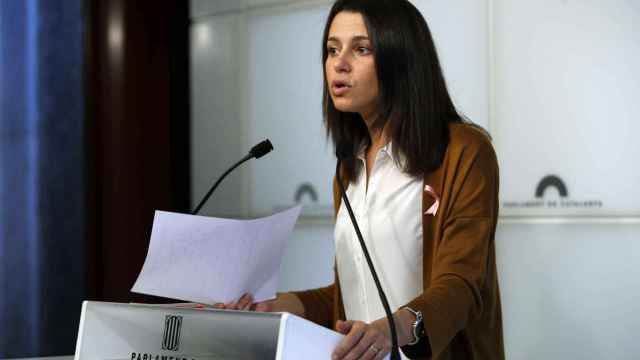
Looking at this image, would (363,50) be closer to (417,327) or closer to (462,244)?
(462,244)

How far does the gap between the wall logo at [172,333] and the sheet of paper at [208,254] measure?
188mm

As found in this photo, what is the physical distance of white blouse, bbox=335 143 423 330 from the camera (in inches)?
67.7

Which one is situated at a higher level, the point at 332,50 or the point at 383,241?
the point at 332,50

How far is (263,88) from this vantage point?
12.5 feet

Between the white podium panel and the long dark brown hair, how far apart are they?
1.27 metres

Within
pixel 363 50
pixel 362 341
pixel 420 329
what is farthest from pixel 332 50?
pixel 362 341

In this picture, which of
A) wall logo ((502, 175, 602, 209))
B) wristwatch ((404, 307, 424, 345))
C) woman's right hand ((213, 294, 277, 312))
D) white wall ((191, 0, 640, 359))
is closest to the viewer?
wristwatch ((404, 307, 424, 345))

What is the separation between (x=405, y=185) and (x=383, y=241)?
0.12 m

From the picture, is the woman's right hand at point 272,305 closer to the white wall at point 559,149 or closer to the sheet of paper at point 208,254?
the sheet of paper at point 208,254

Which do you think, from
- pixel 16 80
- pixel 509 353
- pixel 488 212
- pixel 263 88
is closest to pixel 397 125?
pixel 488 212

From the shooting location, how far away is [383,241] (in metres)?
1.74

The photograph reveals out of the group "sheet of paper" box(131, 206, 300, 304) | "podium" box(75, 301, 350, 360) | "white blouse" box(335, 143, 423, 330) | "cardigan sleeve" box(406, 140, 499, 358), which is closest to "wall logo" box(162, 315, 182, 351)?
"podium" box(75, 301, 350, 360)

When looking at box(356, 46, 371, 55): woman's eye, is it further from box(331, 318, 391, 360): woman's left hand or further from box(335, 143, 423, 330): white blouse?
box(331, 318, 391, 360): woman's left hand

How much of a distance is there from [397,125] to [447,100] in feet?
0.43
